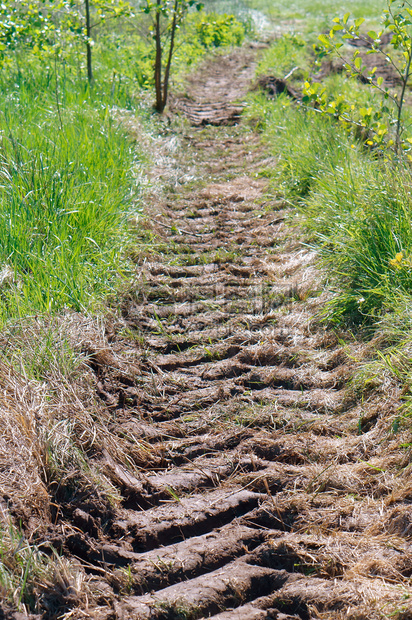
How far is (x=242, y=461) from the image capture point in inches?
95.1

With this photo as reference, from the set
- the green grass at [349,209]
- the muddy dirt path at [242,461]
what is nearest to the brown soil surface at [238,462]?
the muddy dirt path at [242,461]

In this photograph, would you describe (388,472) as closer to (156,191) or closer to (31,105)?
(156,191)

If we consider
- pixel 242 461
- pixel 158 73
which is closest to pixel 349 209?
pixel 242 461

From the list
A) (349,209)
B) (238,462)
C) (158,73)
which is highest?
(158,73)

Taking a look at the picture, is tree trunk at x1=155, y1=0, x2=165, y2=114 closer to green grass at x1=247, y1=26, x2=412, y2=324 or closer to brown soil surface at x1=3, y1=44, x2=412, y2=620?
green grass at x1=247, y1=26, x2=412, y2=324

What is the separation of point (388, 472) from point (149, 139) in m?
4.81

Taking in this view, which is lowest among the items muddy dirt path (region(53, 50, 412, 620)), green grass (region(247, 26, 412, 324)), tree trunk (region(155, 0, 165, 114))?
muddy dirt path (region(53, 50, 412, 620))

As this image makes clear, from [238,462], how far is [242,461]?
0.02 meters

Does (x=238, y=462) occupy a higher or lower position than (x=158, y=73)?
lower

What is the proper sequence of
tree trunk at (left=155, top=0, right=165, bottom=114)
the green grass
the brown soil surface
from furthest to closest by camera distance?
tree trunk at (left=155, top=0, right=165, bottom=114), the green grass, the brown soil surface


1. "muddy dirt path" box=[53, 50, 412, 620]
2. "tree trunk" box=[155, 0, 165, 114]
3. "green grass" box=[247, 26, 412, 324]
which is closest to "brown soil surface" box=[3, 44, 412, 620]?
"muddy dirt path" box=[53, 50, 412, 620]

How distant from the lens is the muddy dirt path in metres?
1.84

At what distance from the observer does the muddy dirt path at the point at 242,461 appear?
184 cm

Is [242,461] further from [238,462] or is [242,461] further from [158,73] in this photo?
[158,73]
